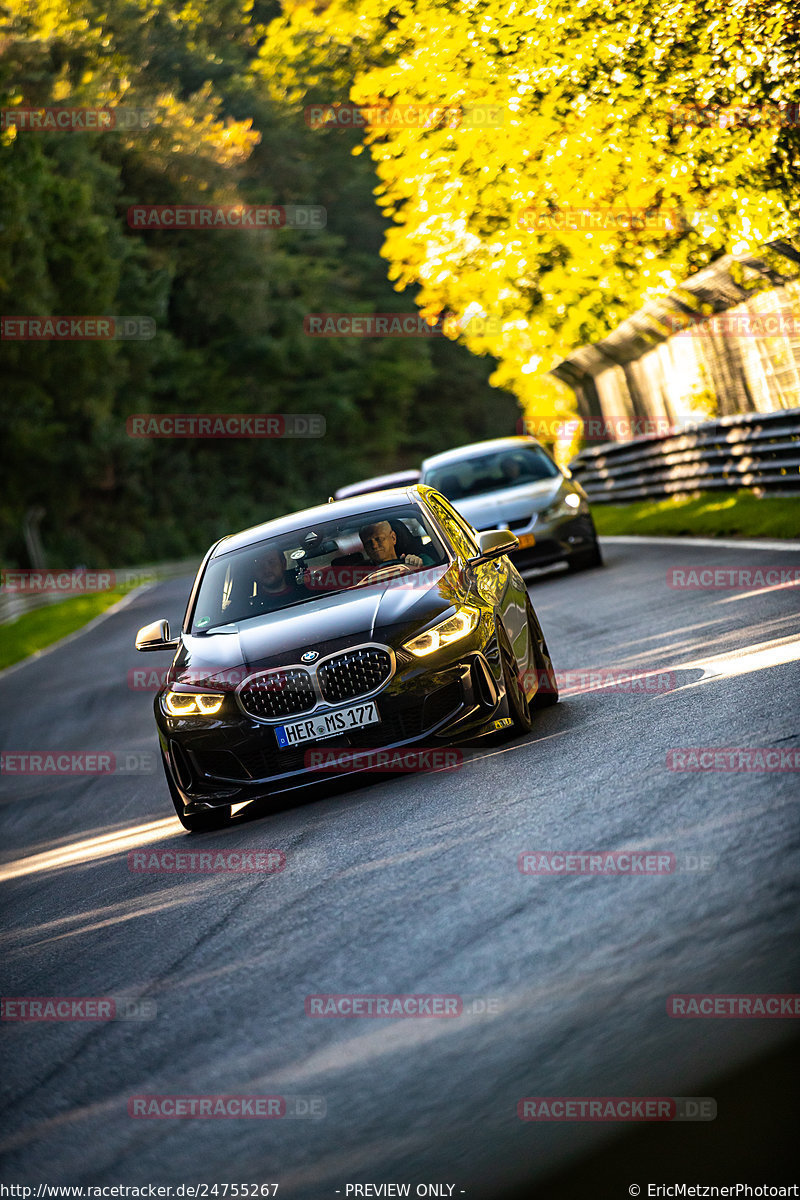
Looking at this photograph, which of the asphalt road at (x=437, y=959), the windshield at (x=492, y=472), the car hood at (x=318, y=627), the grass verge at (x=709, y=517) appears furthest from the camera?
the windshield at (x=492, y=472)

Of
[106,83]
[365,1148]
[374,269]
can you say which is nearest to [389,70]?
[365,1148]

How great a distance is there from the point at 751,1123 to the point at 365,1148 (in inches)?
36.3

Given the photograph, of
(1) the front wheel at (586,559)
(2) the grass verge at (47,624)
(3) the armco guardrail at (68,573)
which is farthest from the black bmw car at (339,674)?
(3) the armco guardrail at (68,573)

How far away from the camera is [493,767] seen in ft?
25.7

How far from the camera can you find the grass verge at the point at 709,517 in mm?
16969

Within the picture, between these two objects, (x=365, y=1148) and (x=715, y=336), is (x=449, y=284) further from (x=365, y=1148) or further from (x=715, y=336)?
(x=365, y=1148)

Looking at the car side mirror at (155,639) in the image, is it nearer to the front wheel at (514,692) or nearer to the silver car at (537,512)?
the front wheel at (514,692)

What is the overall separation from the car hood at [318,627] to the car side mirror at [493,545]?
12.0 inches

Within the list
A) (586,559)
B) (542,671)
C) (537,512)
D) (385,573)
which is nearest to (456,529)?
(385,573)

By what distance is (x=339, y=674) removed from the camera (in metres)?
7.79

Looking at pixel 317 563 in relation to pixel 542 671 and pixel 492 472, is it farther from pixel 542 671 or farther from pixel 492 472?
pixel 492 472

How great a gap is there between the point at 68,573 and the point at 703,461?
4176cm

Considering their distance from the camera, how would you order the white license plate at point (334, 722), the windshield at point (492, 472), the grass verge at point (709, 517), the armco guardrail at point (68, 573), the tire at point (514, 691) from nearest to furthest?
the white license plate at point (334, 722), the tire at point (514, 691), the grass verge at point (709, 517), the windshield at point (492, 472), the armco guardrail at point (68, 573)

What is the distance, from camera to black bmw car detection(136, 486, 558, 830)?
777 cm
